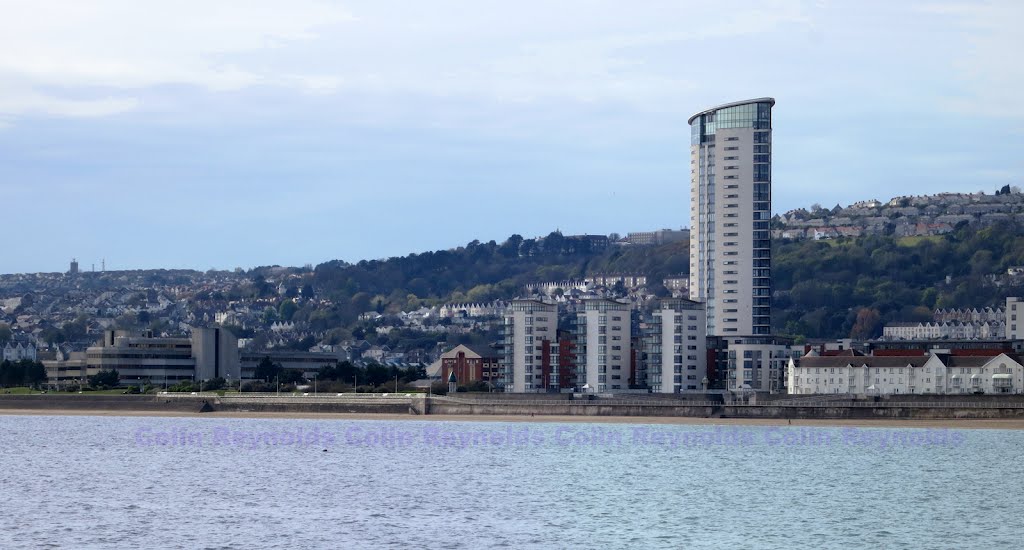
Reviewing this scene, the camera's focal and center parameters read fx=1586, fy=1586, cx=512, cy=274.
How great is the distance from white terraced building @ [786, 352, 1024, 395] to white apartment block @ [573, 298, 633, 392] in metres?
18.9

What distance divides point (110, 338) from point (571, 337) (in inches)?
2109

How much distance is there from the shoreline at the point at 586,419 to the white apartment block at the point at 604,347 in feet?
59.6

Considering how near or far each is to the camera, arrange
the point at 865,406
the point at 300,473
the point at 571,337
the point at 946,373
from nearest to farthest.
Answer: the point at 300,473 < the point at 865,406 < the point at 946,373 < the point at 571,337

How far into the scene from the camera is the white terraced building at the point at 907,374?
123500mm

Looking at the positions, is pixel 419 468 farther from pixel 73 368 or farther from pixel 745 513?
pixel 73 368

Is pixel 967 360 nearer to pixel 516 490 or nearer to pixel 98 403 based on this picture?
pixel 516 490

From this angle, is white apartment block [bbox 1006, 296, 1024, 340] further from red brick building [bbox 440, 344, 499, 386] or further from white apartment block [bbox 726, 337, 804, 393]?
red brick building [bbox 440, 344, 499, 386]

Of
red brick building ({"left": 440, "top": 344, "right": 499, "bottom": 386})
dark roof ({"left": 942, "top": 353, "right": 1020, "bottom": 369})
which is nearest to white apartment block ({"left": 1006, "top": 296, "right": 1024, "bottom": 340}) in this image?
dark roof ({"left": 942, "top": 353, "right": 1020, "bottom": 369})

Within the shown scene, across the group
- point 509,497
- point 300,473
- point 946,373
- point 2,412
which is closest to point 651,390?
point 946,373

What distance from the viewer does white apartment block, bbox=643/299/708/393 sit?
140 m

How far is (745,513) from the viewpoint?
58844 mm

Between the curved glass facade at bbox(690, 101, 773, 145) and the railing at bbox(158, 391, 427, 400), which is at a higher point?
the curved glass facade at bbox(690, 101, 773, 145)

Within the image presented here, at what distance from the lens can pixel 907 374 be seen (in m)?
127

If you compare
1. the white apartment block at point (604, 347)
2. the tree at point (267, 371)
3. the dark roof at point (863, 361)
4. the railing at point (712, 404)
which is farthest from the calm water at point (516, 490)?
the tree at point (267, 371)
